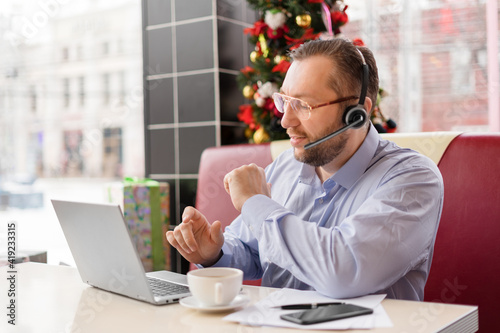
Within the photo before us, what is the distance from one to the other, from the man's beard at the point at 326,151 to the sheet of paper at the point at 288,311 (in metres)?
0.39

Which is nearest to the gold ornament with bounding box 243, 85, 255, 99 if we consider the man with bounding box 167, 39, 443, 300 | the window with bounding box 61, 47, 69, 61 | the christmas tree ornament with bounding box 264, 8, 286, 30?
the christmas tree ornament with bounding box 264, 8, 286, 30

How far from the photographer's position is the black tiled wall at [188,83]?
3.01 meters

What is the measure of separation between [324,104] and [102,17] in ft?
8.44

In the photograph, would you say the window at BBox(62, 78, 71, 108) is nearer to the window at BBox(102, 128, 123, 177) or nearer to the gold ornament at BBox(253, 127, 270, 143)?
the window at BBox(102, 128, 123, 177)

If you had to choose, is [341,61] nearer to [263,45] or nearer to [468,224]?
[468,224]

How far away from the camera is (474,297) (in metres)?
1.64

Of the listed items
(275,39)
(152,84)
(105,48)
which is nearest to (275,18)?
(275,39)

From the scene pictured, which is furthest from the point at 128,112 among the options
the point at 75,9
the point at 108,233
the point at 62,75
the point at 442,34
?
the point at 108,233

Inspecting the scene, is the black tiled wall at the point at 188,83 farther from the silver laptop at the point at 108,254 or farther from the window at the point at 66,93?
the silver laptop at the point at 108,254

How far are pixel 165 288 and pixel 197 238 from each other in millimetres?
227

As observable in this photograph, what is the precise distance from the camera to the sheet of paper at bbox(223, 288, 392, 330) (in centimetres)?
87

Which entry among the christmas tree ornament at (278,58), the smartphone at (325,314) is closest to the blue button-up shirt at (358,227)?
the smartphone at (325,314)

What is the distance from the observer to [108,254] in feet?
3.58

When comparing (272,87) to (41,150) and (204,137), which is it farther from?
(41,150)
